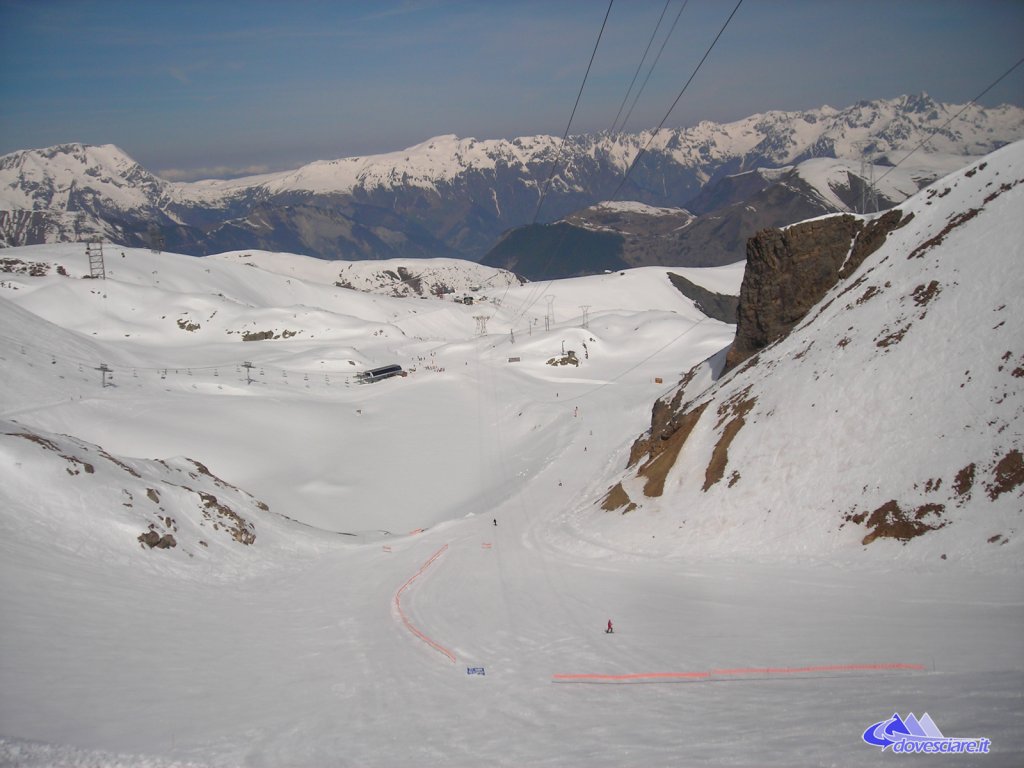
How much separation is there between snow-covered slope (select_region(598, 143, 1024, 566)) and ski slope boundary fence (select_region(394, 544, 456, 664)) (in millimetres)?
8519

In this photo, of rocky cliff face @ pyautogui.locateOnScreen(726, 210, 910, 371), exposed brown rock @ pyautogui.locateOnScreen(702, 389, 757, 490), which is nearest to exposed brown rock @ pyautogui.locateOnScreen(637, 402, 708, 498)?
exposed brown rock @ pyautogui.locateOnScreen(702, 389, 757, 490)

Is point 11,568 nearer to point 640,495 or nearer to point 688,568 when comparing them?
point 688,568

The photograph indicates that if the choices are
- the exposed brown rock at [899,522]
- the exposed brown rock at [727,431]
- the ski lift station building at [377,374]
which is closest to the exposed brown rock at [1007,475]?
the exposed brown rock at [899,522]

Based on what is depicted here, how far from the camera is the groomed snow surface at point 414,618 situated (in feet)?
49.0

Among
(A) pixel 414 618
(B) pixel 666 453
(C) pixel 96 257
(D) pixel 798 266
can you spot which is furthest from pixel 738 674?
(C) pixel 96 257

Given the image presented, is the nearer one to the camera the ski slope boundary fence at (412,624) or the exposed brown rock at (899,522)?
the ski slope boundary fence at (412,624)

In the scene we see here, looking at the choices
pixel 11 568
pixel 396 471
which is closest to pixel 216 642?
pixel 11 568

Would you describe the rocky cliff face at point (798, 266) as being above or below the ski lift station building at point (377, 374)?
above

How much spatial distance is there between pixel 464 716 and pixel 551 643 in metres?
5.98

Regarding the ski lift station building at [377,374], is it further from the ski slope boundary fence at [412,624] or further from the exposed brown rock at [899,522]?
the exposed brown rock at [899,522]

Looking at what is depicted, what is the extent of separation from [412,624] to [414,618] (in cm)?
85

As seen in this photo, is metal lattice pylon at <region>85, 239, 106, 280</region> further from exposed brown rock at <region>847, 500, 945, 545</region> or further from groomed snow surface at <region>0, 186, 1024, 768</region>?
exposed brown rock at <region>847, 500, 945, 545</region>

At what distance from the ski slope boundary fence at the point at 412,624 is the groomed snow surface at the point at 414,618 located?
0.13 meters

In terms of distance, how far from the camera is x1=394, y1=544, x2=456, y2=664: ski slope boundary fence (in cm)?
2295
